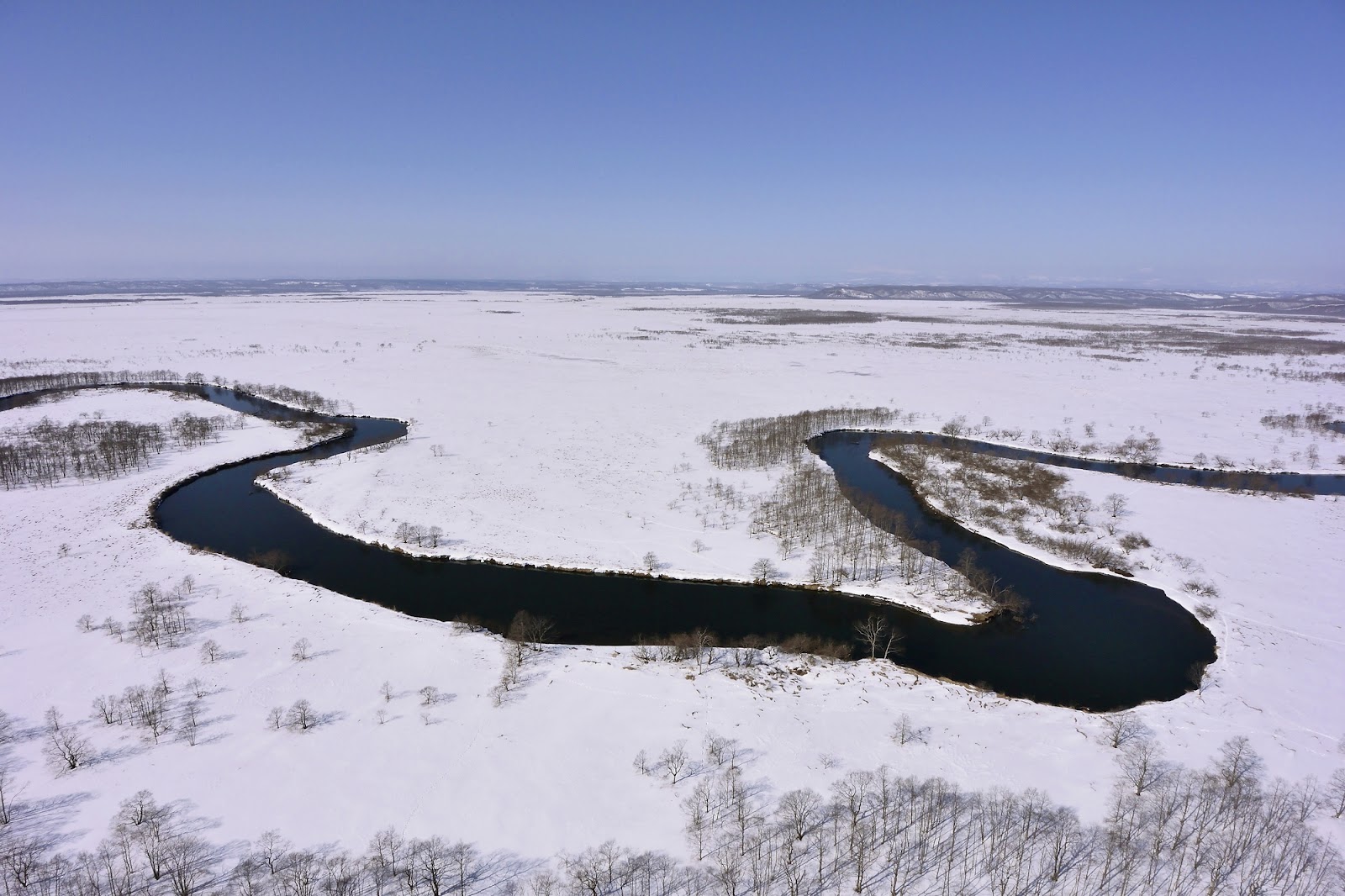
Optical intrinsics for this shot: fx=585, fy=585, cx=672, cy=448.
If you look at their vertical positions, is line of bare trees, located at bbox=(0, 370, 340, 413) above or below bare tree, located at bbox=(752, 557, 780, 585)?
above

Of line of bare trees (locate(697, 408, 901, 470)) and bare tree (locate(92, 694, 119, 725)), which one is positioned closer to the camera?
bare tree (locate(92, 694, 119, 725))

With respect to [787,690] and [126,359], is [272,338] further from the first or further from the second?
[787,690]

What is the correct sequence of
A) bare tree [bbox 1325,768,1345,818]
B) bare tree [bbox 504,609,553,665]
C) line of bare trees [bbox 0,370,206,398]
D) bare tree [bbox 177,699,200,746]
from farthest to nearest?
line of bare trees [bbox 0,370,206,398] → bare tree [bbox 504,609,553,665] → bare tree [bbox 177,699,200,746] → bare tree [bbox 1325,768,1345,818]

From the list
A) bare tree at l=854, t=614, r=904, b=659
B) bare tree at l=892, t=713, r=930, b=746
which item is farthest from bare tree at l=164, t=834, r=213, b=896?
bare tree at l=854, t=614, r=904, b=659

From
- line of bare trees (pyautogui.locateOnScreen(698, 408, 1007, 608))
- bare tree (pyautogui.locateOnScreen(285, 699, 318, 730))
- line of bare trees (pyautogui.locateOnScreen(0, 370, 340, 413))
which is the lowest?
bare tree (pyautogui.locateOnScreen(285, 699, 318, 730))

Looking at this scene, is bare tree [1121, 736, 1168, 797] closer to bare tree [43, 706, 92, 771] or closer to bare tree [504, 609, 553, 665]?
bare tree [504, 609, 553, 665]

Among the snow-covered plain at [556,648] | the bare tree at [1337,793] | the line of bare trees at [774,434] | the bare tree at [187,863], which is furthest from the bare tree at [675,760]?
the line of bare trees at [774,434]

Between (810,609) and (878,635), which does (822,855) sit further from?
(810,609)
